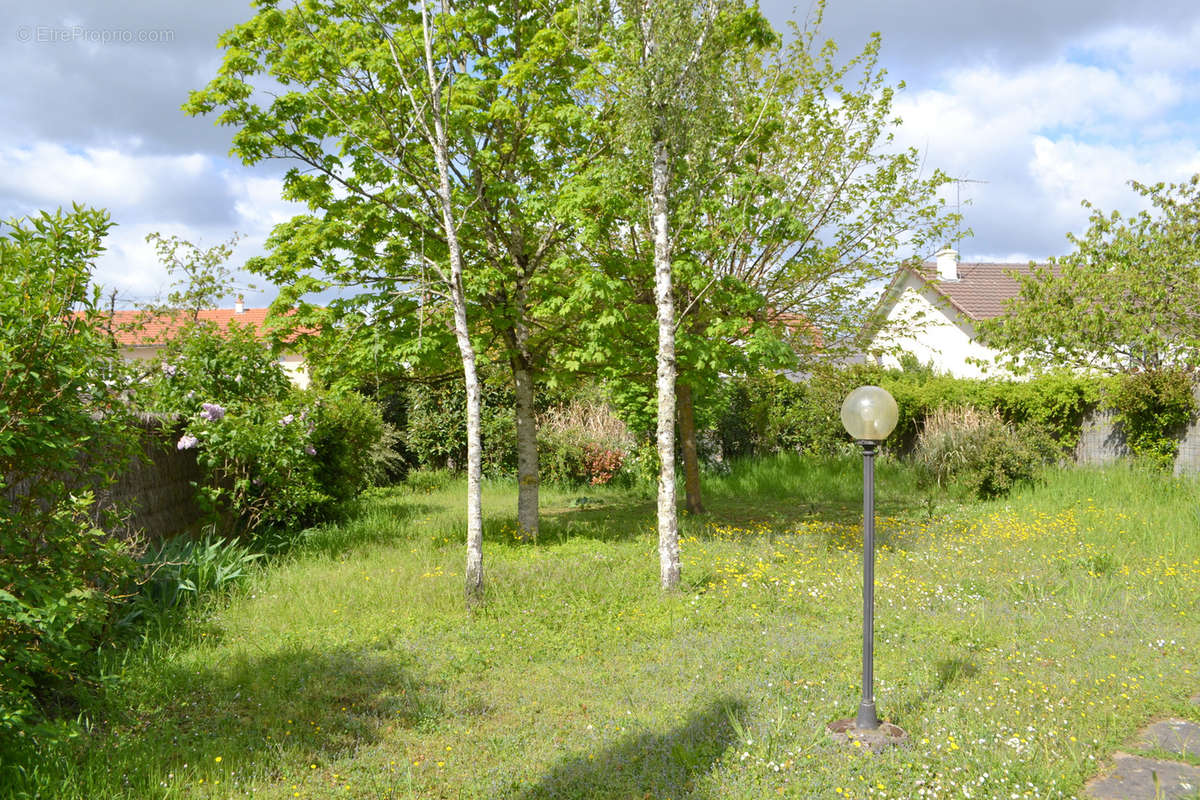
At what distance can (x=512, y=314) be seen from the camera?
32.8ft

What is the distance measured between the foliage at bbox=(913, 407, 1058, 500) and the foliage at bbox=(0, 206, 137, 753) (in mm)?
12828

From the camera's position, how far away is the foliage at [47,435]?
137 inches

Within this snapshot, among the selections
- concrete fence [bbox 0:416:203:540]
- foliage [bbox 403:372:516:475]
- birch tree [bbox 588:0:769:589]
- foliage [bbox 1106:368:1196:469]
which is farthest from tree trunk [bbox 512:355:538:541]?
foliage [bbox 1106:368:1196:469]

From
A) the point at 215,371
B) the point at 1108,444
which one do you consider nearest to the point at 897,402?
the point at 1108,444

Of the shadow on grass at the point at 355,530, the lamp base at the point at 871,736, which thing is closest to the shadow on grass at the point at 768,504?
the shadow on grass at the point at 355,530

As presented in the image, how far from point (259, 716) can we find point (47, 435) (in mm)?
2250

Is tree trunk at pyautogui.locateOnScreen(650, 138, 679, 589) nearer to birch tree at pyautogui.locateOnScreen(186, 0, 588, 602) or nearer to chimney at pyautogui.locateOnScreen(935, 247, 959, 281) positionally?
birch tree at pyautogui.locateOnScreen(186, 0, 588, 602)

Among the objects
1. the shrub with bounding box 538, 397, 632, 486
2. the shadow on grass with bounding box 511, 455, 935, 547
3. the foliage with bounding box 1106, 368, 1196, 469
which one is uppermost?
the foliage with bounding box 1106, 368, 1196, 469

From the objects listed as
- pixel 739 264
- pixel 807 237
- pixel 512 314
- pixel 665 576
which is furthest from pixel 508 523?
pixel 807 237

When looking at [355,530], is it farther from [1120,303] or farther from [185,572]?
[1120,303]

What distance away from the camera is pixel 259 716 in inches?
191

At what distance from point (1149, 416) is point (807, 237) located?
700 centimetres

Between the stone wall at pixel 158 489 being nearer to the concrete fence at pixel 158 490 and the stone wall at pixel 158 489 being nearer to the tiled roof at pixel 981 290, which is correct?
the concrete fence at pixel 158 490

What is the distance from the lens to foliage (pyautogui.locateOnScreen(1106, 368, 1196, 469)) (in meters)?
12.4
